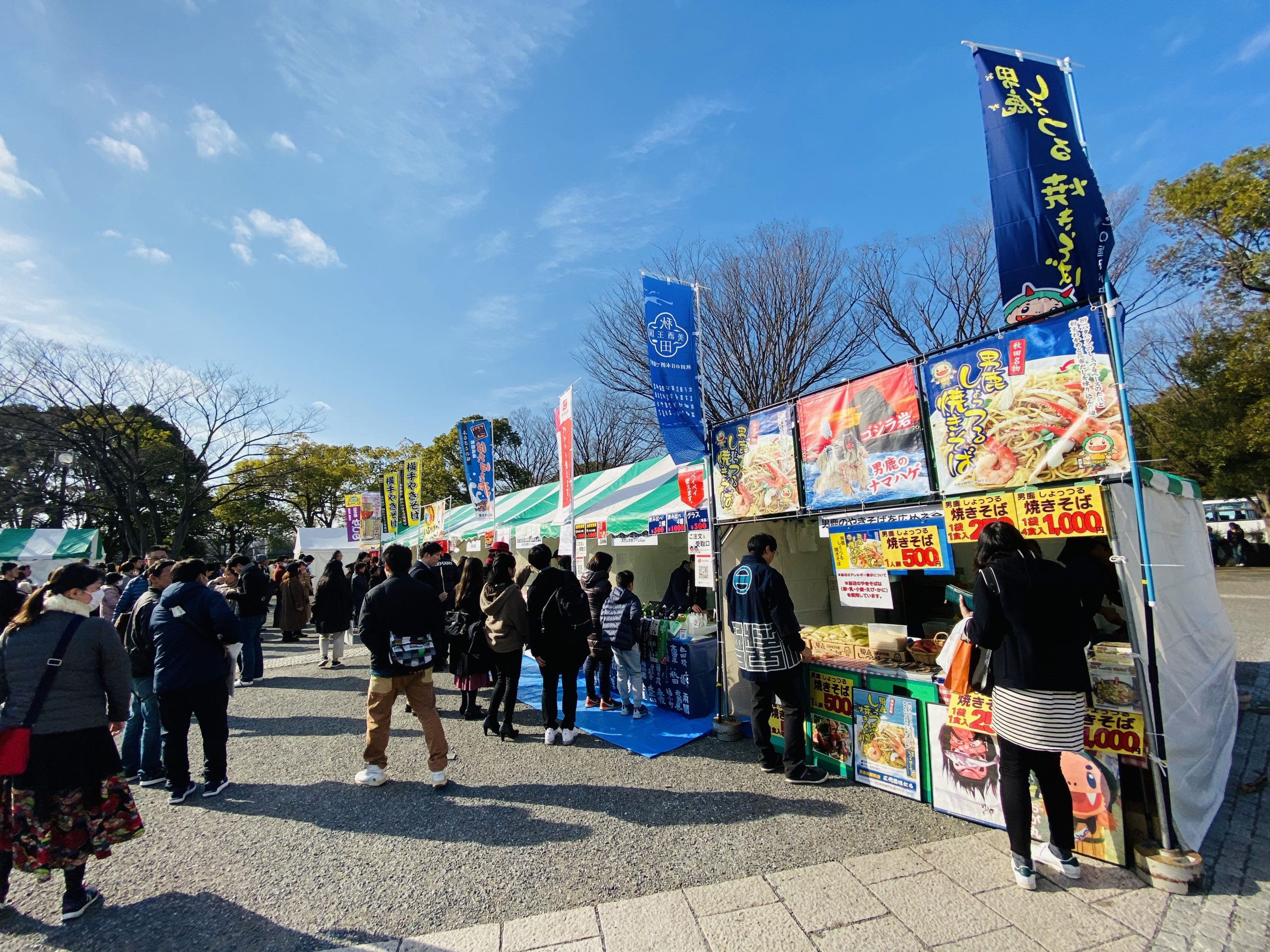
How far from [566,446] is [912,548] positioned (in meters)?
4.69

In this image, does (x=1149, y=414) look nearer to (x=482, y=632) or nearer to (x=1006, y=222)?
(x=1006, y=222)

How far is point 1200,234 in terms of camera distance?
51.2 ft

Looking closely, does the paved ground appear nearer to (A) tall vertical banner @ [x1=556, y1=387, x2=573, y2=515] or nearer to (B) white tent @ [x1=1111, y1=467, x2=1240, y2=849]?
(B) white tent @ [x1=1111, y1=467, x2=1240, y2=849]

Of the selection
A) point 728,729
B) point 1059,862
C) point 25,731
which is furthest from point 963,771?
point 25,731

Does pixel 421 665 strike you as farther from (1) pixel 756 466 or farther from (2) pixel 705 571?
(1) pixel 756 466

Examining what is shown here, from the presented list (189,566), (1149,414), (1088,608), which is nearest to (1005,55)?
(1088,608)

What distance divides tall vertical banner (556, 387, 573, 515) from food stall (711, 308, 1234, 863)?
263cm

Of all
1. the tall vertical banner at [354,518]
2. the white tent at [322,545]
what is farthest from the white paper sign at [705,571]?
the white tent at [322,545]

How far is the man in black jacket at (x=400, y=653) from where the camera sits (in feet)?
13.7

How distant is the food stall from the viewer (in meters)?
A: 2.98

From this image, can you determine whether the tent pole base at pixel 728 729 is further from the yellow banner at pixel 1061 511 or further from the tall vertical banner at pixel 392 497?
the tall vertical banner at pixel 392 497

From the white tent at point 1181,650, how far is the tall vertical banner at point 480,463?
860 centimetres

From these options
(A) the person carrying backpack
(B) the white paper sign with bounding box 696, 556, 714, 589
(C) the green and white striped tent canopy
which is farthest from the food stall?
(C) the green and white striped tent canopy

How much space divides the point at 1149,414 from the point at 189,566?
91.4 ft
